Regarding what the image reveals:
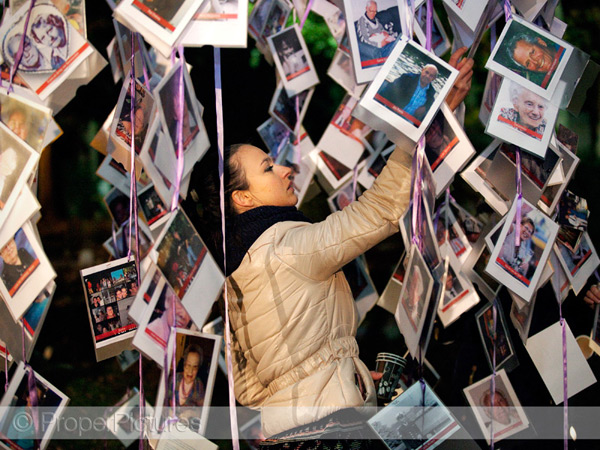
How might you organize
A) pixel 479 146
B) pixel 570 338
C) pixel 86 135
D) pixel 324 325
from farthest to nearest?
pixel 479 146
pixel 86 135
pixel 570 338
pixel 324 325

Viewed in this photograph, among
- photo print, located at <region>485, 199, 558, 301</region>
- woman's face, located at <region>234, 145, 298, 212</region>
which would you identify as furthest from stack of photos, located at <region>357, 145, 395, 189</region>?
photo print, located at <region>485, 199, 558, 301</region>

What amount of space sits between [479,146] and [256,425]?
5.75 ft

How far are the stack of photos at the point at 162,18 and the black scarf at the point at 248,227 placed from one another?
0.65 m

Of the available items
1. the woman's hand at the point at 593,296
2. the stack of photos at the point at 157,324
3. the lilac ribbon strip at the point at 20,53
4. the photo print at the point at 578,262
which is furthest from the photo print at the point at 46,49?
the woman's hand at the point at 593,296

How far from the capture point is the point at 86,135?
299 centimetres

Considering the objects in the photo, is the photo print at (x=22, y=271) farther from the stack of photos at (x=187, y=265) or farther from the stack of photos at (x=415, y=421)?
the stack of photos at (x=415, y=421)

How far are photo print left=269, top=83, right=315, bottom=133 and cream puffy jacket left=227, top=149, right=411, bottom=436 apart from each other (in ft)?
2.49

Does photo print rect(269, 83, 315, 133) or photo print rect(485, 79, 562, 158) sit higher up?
photo print rect(485, 79, 562, 158)

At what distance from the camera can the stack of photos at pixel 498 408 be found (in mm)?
2045

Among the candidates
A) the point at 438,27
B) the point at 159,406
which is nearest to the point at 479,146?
the point at 438,27

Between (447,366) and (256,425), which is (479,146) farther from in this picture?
(256,425)

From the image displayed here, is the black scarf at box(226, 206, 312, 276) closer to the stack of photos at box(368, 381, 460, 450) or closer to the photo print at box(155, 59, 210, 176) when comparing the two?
the photo print at box(155, 59, 210, 176)

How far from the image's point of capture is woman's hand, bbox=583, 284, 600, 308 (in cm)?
207

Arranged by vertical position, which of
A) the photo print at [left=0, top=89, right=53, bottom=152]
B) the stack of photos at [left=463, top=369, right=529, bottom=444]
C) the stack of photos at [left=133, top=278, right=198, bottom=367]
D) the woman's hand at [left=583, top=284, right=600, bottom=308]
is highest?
the photo print at [left=0, top=89, right=53, bottom=152]
